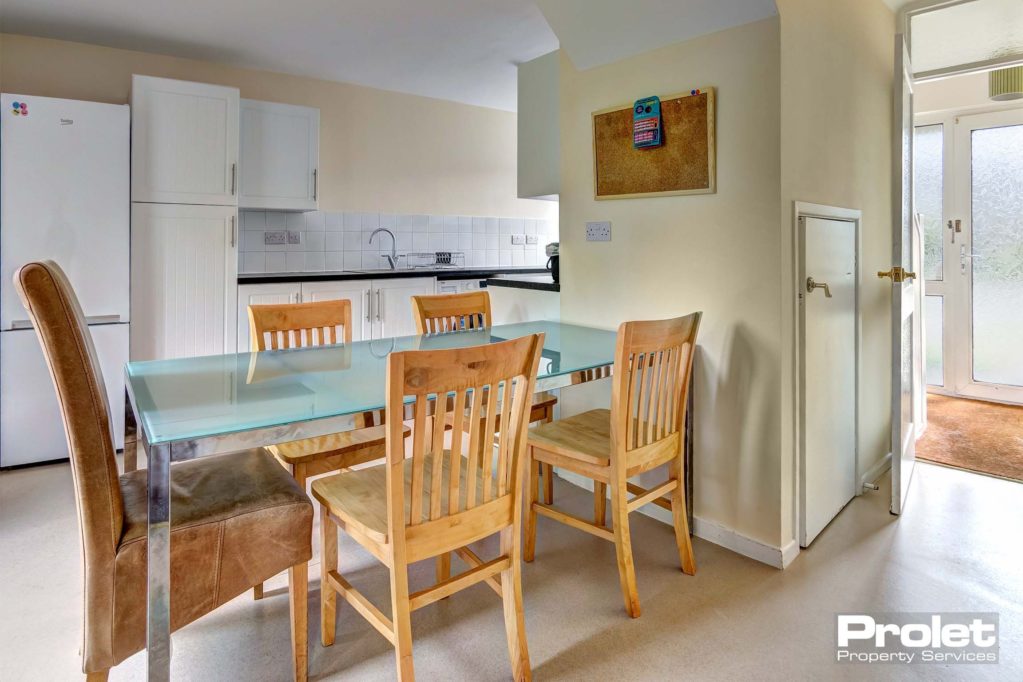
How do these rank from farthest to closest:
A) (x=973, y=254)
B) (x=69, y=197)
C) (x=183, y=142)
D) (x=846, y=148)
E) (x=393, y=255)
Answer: (x=393, y=255), (x=973, y=254), (x=183, y=142), (x=69, y=197), (x=846, y=148)

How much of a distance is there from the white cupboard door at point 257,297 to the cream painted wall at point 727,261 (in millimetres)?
2163

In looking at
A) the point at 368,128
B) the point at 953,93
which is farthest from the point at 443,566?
the point at 953,93

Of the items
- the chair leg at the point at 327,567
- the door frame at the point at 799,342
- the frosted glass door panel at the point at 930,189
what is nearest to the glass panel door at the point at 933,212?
the frosted glass door panel at the point at 930,189

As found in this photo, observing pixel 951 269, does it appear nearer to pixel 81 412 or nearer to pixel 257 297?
pixel 257 297

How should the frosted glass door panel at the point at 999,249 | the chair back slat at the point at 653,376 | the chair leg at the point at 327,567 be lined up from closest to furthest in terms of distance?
the chair leg at the point at 327,567 → the chair back slat at the point at 653,376 → the frosted glass door panel at the point at 999,249

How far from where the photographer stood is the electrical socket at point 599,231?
2.67 m

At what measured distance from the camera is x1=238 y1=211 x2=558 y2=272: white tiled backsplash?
435cm

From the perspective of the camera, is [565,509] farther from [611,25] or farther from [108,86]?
[108,86]

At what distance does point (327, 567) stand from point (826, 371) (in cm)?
194

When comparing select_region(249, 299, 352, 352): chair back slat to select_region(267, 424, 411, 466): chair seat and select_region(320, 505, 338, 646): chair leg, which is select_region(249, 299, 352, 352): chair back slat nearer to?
select_region(267, 424, 411, 466): chair seat

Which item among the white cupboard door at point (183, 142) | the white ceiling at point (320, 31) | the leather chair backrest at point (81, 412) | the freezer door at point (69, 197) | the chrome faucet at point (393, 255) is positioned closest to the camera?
the leather chair backrest at point (81, 412)

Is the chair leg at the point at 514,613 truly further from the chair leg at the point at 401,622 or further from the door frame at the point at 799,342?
the door frame at the point at 799,342

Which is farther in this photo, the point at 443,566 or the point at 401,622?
the point at 443,566

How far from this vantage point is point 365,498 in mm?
1598
